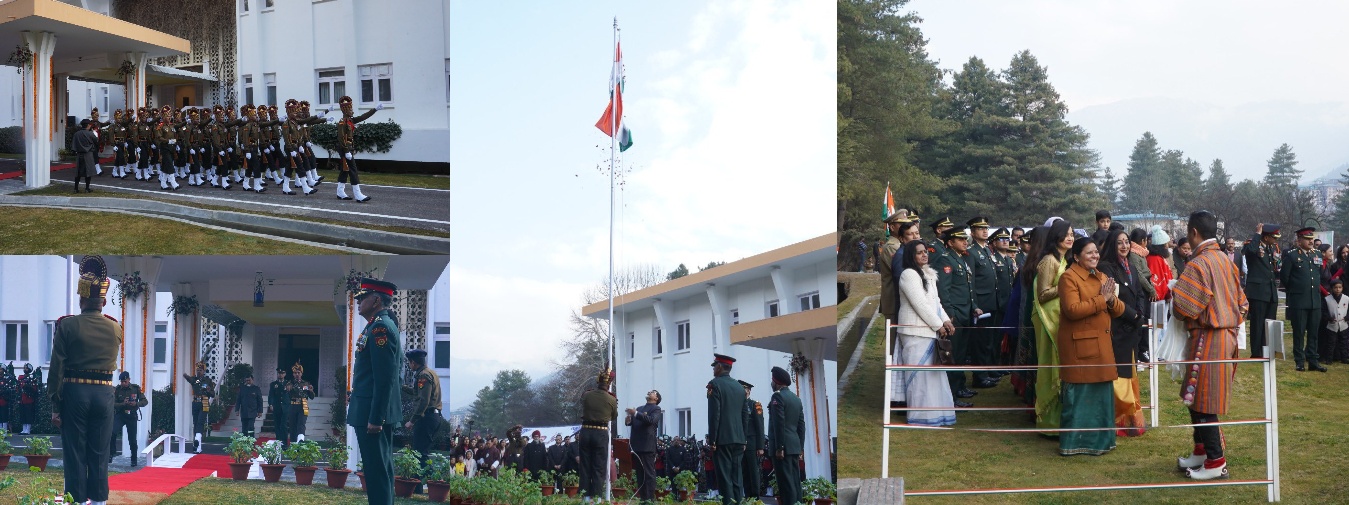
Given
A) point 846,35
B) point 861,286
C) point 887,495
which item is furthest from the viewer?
point 846,35

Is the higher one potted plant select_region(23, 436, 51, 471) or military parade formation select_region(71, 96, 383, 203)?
military parade formation select_region(71, 96, 383, 203)

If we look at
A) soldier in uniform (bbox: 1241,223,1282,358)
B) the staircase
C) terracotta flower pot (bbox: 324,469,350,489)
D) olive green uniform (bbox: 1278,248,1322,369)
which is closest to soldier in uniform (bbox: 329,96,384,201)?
the staircase

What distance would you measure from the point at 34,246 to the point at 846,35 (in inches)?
690

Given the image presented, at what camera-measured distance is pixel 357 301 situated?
6.61 m

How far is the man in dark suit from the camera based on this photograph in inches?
258

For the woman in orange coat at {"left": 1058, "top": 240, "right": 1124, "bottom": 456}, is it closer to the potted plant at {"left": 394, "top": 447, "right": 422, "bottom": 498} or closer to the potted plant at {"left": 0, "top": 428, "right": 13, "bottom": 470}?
the potted plant at {"left": 394, "top": 447, "right": 422, "bottom": 498}

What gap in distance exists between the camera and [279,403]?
6.75 metres

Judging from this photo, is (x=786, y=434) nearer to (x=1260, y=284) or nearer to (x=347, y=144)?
Answer: (x=347, y=144)

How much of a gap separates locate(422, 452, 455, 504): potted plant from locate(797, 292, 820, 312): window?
212 cm

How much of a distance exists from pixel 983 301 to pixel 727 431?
3.38 metres

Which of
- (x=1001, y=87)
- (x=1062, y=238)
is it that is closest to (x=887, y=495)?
(x=1062, y=238)

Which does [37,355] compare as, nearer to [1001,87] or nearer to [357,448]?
[357,448]

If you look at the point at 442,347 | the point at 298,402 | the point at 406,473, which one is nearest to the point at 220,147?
the point at 298,402

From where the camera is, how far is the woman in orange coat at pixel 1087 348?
695cm
